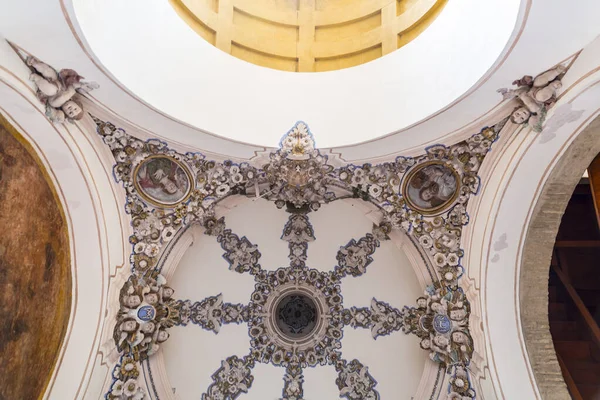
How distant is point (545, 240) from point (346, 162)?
326cm

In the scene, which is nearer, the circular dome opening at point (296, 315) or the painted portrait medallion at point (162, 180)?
the painted portrait medallion at point (162, 180)

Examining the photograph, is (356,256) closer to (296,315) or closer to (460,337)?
(296,315)

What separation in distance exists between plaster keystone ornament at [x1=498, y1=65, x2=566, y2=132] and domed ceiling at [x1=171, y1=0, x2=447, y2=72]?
234cm

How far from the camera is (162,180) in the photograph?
774cm

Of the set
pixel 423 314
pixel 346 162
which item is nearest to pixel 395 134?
pixel 346 162

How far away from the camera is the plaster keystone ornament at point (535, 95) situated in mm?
5609

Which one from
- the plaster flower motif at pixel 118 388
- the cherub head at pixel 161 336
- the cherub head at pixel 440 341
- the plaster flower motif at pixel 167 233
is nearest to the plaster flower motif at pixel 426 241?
the cherub head at pixel 440 341

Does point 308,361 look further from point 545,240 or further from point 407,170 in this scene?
point 545,240

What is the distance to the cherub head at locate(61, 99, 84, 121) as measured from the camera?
6.19 metres

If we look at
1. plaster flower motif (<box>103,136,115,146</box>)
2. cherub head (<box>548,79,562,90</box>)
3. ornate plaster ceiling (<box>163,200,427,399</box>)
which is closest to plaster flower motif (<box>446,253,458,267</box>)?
ornate plaster ceiling (<box>163,200,427,399</box>)

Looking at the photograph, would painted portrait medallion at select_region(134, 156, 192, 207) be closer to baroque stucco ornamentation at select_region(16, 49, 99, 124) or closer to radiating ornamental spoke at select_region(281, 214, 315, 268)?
baroque stucco ornamentation at select_region(16, 49, 99, 124)

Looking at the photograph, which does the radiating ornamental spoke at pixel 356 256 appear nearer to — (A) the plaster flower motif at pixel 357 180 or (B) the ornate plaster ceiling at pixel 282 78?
(A) the plaster flower motif at pixel 357 180

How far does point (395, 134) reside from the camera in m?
7.15

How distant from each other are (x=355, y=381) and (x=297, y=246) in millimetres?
2721
